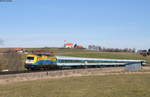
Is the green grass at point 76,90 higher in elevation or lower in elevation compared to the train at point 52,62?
lower

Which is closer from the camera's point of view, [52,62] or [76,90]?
[76,90]

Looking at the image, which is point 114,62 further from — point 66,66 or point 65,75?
point 65,75

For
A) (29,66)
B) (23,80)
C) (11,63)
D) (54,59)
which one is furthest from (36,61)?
(11,63)

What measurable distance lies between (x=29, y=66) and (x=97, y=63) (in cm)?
2494

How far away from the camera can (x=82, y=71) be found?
45.8m

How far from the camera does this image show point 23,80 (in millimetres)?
32219

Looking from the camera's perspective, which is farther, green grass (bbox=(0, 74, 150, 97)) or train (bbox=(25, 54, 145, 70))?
train (bbox=(25, 54, 145, 70))

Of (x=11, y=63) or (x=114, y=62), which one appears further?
(x=114, y=62)

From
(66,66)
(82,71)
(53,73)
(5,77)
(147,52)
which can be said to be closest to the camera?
(5,77)

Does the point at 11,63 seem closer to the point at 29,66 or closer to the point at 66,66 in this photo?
the point at 66,66

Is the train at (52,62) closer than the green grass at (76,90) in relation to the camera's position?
No

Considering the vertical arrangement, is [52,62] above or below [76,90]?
above

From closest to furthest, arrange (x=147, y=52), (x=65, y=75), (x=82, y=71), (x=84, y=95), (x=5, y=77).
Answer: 1. (x=84, y=95)
2. (x=5, y=77)
3. (x=65, y=75)
4. (x=82, y=71)
5. (x=147, y=52)

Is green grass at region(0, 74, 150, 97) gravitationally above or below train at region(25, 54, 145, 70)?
below
